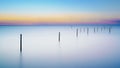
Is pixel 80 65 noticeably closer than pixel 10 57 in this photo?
Yes

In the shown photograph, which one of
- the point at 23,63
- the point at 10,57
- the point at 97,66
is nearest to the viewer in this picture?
the point at 97,66

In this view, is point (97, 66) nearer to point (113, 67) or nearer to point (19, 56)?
point (113, 67)

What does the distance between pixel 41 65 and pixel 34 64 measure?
0.55 ft

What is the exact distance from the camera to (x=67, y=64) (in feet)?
13.1

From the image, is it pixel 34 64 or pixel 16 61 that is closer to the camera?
pixel 34 64

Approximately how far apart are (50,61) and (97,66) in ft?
3.56

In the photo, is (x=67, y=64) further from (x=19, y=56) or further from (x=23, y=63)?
(x=19, y=56)

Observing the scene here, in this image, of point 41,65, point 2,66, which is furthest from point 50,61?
point 2,66

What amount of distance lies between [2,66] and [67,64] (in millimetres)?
1301

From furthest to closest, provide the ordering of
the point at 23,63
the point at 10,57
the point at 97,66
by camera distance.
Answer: the point at 10,57, the point at 23,63, the point at 97,66

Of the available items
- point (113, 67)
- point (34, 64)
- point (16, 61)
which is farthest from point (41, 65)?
point (113, 67)

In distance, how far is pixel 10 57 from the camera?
15.8 ft

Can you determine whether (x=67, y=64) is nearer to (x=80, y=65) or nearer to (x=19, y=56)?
(x=80, y=65)

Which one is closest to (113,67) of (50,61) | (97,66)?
(97,66)
